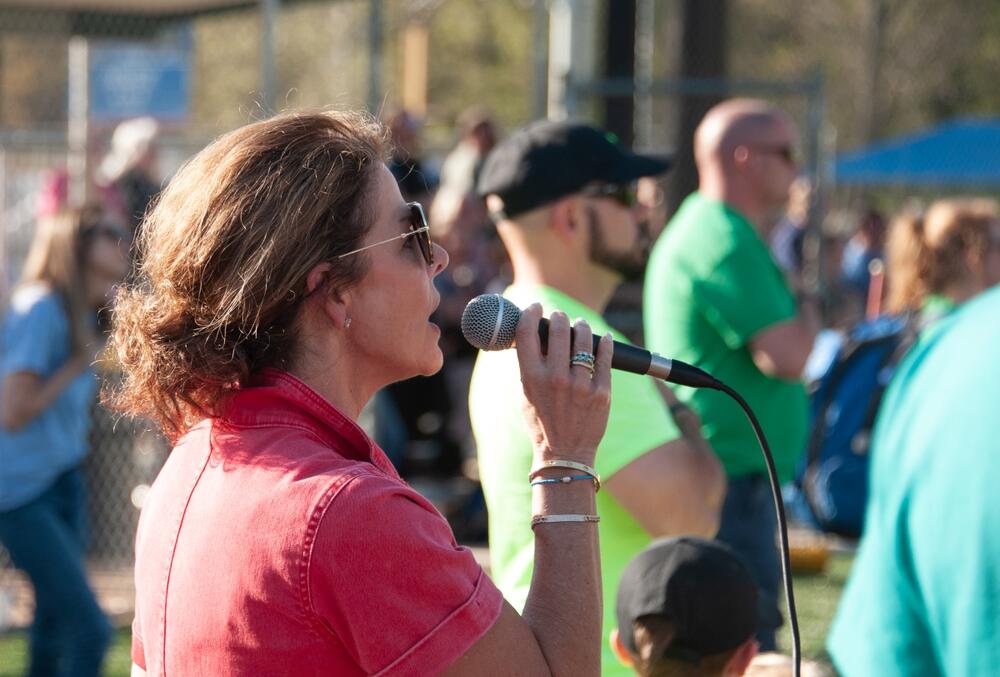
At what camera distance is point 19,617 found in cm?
749

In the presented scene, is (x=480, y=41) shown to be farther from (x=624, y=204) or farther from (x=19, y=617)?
(x=624, y=204)

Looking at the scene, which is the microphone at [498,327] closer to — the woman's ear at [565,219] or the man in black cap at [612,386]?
the man in black cap at [612,386]

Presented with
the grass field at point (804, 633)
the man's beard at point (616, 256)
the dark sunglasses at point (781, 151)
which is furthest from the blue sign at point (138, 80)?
the man's beard at point (616, 256)

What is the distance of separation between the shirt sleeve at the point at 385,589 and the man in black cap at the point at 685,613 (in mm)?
994

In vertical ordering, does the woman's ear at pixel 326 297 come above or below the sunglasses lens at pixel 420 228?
below

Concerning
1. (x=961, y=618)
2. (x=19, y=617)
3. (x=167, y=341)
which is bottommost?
(x=19, y=617)

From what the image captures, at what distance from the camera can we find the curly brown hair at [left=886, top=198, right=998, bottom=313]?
669 cm

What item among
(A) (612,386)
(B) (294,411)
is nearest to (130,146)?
(A) (612,386)

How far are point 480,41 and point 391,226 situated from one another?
25.7m

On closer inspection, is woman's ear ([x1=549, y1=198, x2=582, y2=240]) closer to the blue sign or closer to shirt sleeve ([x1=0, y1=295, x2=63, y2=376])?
shirt sleeve ([x1=0, y1=295, x2=63, y2=376])

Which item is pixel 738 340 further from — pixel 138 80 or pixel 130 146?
pixel 138 80

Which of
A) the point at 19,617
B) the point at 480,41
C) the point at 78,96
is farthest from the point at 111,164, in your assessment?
the point at 480,41

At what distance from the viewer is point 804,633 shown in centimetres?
697

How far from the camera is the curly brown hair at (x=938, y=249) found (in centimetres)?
669
